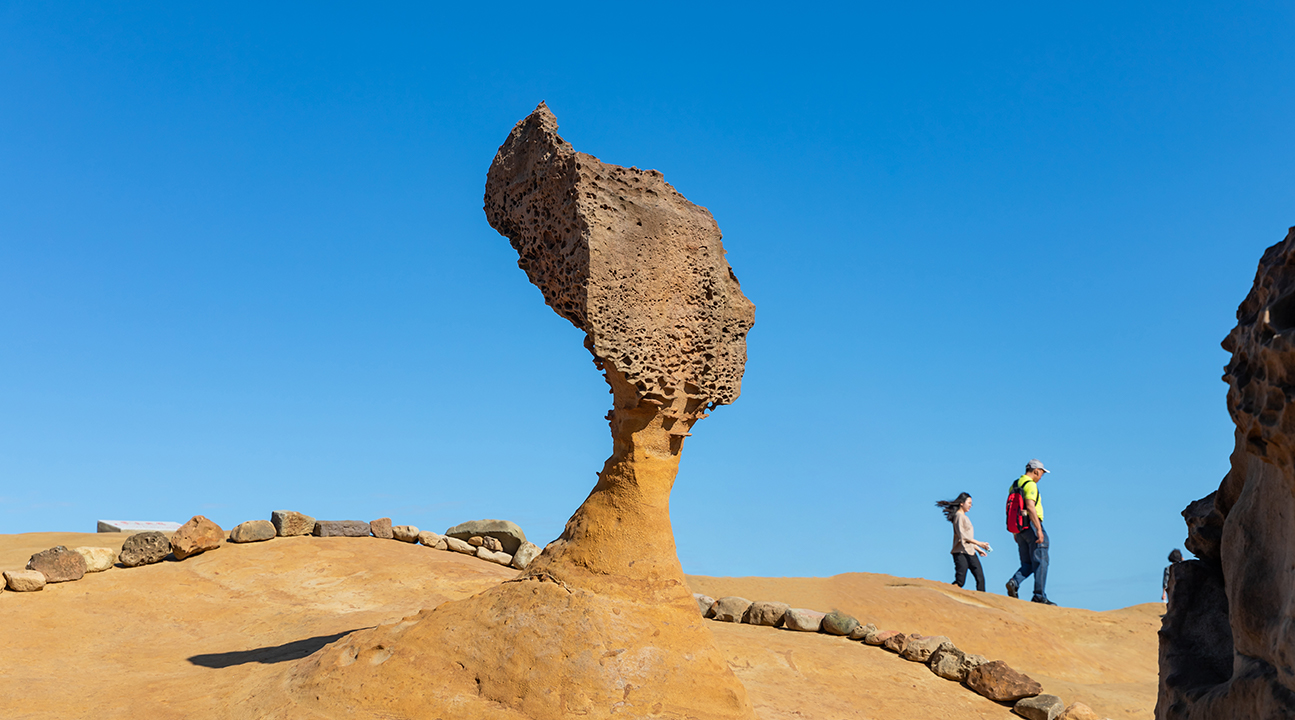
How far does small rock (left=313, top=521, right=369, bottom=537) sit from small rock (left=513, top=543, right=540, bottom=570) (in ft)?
6.06

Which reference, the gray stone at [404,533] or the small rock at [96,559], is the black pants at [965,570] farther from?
the small rock at [96,559]

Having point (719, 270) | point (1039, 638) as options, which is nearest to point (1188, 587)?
point (719, 270)

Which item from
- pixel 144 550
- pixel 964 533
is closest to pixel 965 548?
pixel 964 533

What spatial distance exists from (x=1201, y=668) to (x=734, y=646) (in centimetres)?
564

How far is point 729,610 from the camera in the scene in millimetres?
9398

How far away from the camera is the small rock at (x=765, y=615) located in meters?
9.27

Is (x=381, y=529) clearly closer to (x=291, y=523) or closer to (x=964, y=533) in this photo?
(x=291, y=523)

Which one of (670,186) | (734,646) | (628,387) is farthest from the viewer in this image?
(734,646)

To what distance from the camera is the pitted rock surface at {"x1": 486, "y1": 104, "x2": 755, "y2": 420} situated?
6062 mm

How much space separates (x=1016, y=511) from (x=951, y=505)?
4.27 ft

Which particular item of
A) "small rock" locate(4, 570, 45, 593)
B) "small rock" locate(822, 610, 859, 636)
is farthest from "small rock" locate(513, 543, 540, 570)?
"small rock" locate(4, 570, 45, 593)

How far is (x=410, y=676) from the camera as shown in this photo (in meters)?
5.52

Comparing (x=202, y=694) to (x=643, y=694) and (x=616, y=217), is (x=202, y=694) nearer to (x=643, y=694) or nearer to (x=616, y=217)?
(x=643, y=694)

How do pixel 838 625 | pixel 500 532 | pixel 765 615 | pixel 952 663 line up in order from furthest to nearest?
1. pixel 500 532
2. pixel 765 615
3. pixel 838 625
4. pixel 952 663
